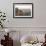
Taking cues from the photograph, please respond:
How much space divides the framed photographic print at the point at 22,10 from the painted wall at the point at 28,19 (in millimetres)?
84

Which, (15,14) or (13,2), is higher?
(13,2)

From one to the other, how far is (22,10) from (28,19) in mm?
305

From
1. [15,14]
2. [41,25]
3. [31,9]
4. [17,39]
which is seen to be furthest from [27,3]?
[17,39]

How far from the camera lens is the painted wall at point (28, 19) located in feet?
13.0

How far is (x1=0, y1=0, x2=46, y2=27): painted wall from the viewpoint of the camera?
13.0 ft

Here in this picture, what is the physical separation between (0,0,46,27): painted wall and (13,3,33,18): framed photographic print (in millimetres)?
84

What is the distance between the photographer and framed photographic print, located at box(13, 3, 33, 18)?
3965mm

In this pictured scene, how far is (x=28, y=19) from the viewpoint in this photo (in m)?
3.99

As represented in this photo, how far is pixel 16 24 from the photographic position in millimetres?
4004

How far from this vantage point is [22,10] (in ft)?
13.1

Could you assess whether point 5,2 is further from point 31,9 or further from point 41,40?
point 41,40

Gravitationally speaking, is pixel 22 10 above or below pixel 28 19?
above

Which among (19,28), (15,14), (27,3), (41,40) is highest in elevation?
(27,3)

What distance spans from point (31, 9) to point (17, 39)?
0.92m
